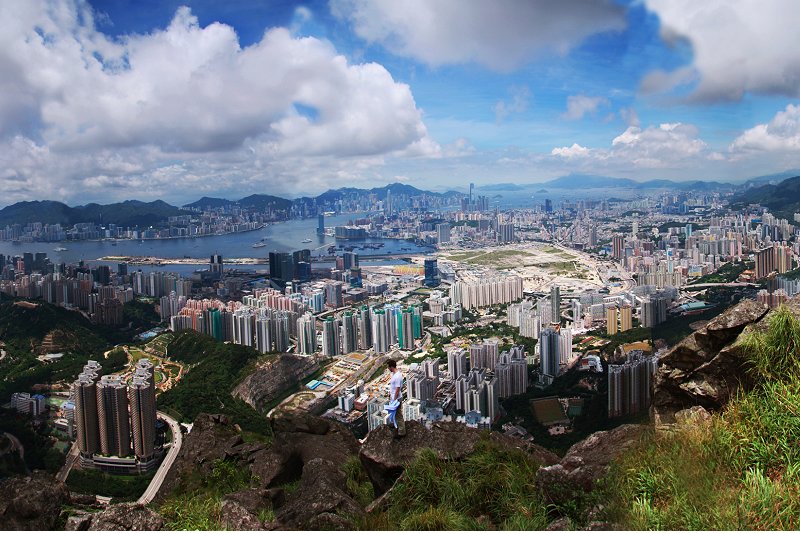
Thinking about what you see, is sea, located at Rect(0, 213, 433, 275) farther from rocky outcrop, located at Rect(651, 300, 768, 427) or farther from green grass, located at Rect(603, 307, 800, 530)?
green grass, located at Rect(603, 307, 800, 530)

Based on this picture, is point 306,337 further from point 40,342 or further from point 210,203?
point 210,203

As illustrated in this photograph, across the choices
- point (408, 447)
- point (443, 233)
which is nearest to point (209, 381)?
point (408, 447)

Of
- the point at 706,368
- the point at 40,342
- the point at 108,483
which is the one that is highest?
the point at 706,368

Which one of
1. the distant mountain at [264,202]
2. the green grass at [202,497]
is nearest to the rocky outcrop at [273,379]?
the green grass at [202,497]

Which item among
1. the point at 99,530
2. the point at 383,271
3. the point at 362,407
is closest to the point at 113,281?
the point at 383,271

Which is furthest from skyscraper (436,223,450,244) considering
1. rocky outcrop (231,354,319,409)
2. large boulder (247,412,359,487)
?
large boulder (247,412,359,487)
